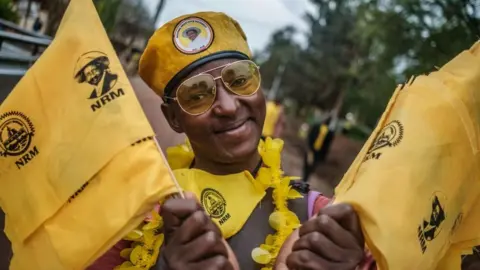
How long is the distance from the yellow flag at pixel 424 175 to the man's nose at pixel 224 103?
43 centimetres

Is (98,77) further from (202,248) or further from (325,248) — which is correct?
(325,248)

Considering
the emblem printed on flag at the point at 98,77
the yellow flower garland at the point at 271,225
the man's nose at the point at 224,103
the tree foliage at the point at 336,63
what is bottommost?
the tree foliage at the point at 336,63

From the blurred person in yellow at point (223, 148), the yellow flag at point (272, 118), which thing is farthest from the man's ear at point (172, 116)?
the yellow flag at point (272, 118)

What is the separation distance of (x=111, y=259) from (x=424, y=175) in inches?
39.2

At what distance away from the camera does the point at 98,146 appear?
1.75 meters

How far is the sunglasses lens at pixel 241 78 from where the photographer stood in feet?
6.98

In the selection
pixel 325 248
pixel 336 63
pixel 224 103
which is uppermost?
pixel 224 103

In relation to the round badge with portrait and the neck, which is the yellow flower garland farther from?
the round badge with portrait

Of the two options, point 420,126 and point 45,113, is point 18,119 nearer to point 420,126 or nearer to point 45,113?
point 45,113

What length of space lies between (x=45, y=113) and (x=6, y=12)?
584cm

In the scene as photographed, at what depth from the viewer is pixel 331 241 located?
1.66 m

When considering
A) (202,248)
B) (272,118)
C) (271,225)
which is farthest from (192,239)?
(272,118)

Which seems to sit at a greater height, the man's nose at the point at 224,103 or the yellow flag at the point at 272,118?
the man's nose at the point at 224,103

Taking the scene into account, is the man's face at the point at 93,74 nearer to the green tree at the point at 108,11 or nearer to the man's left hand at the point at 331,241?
the man's left hand at the point at 331,241
